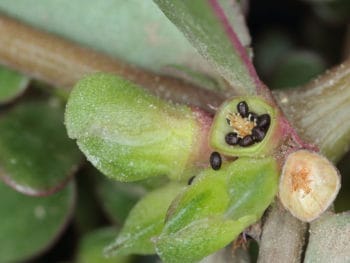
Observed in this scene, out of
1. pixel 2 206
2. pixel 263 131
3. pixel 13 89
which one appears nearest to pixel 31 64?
pixel 13 89

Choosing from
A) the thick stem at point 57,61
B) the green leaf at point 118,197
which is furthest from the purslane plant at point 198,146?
the green leaf at point 118,197

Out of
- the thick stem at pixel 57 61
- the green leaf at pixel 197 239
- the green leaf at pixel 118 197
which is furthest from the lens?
the green leaf at pixel 118 197

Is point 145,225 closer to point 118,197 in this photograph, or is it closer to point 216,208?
point 216,208

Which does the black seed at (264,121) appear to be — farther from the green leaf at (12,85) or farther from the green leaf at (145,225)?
the green leaf at (12,85)

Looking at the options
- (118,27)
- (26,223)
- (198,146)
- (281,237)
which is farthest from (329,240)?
(26,223)

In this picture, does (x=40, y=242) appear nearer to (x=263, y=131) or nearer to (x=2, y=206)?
(x=2, y=206)

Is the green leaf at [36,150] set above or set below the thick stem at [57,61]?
below

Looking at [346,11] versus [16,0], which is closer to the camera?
[16,0]
